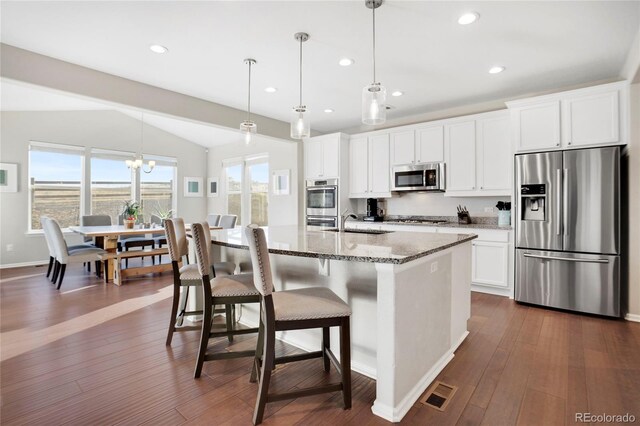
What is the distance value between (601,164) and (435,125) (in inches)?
78.3

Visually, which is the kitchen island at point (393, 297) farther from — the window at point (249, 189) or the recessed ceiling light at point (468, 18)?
the window at point (249, 189)

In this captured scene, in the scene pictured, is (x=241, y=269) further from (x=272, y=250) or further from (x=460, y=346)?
(x=460, y=346)

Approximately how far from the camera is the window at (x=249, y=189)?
7.26 m

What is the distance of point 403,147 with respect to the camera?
4.97m

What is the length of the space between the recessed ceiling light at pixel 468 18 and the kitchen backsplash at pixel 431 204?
2651mm


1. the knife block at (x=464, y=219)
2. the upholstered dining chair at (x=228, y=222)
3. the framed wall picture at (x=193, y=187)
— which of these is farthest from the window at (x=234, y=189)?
the knife block at (x=464, y=219)

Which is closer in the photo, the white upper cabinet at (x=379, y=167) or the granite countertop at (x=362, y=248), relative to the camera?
the granite countertop at (x=362, y=248)

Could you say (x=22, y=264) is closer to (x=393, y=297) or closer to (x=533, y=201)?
(x=393, y=297)

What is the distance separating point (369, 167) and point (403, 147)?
0.65m

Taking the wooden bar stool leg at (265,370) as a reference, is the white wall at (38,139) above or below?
above

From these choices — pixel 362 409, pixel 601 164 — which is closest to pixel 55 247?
pixel 362 409

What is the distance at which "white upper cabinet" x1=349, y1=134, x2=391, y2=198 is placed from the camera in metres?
5.18

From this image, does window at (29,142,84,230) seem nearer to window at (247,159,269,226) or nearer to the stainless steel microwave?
window at (247,159,269,226)

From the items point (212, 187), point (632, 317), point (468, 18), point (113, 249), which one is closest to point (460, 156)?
point (468, 18)
